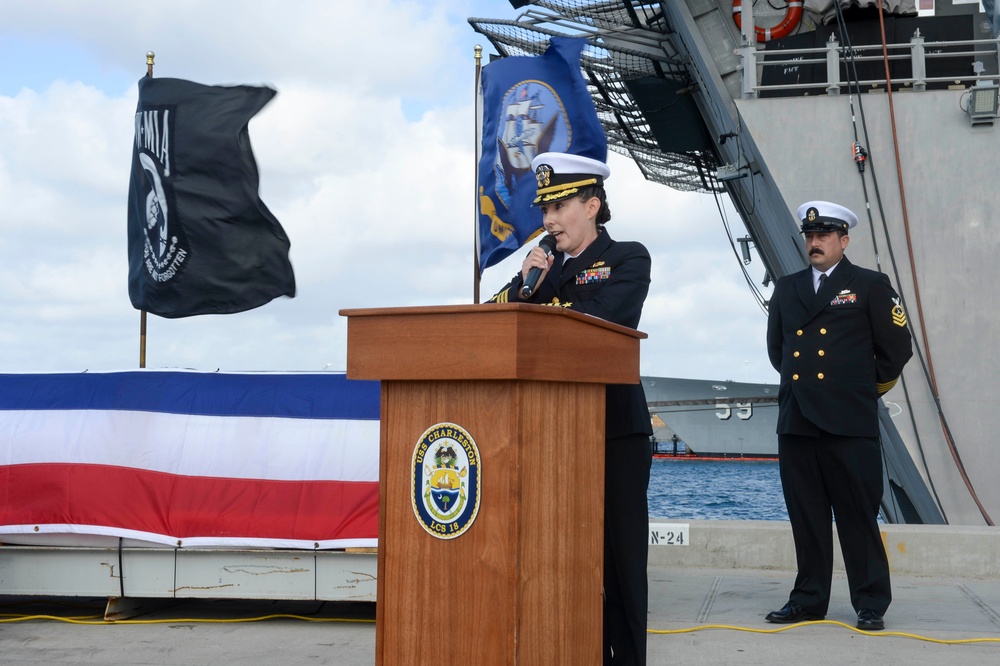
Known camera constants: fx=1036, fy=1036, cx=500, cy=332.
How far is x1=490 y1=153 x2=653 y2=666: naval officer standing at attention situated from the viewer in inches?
112

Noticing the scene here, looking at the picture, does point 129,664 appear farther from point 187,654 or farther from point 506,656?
point 506,656

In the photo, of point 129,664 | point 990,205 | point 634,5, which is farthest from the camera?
point 634,5

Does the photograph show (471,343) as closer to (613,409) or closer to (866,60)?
(613,409)

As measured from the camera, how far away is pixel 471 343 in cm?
215

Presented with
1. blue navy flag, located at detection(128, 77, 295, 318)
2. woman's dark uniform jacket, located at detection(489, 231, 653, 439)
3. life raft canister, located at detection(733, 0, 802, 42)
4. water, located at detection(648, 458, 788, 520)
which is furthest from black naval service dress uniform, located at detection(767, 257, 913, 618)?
water, located at detection(648, 458, 788, 520)

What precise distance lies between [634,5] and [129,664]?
1508cm

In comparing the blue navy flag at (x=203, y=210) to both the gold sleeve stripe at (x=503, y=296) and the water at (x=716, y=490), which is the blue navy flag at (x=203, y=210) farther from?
the water at (x=716, y=490)

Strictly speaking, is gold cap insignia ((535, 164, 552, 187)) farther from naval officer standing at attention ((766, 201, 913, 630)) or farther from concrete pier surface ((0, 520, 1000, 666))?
naval officer standing at attention ((766, 201, 913, 630))

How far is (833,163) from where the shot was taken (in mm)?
10688

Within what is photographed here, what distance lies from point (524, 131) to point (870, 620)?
4.85 meters

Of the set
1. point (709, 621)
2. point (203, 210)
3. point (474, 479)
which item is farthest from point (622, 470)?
point (203, 210)

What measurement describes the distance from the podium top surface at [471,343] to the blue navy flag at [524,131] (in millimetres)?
5327

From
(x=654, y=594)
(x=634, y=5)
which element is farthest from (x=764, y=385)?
(x=654, y=594)

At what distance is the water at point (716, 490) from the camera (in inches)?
1239
